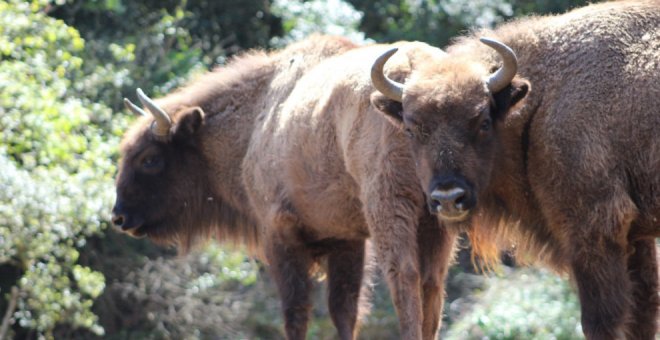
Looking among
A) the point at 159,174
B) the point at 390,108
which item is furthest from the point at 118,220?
the point at 390,108

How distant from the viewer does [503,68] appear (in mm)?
7375

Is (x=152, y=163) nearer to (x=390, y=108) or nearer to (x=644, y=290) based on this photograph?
(x=390, y=108)

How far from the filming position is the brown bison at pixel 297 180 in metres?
7.60

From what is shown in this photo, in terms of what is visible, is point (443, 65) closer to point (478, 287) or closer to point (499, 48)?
point (499, 48)

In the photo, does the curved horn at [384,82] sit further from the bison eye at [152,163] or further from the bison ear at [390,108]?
the bison eye at [152,163]

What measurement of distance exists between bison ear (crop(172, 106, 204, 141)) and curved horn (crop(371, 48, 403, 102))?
3049 mm

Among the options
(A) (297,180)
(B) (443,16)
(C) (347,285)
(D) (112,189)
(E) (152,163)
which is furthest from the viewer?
(B) (443,16)

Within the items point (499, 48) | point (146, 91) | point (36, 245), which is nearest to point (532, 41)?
point (499, 48)

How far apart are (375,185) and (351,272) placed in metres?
2.02

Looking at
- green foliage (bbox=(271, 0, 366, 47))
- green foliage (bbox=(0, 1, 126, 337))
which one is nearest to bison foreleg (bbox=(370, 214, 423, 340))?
green foliage (bbox=(0, 1, 126, 337))

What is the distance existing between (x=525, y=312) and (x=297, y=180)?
17.3ft

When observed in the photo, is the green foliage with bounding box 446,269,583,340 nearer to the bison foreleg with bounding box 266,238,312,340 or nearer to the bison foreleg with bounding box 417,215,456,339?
the bison foreleg with bounding box 266,238,312,340

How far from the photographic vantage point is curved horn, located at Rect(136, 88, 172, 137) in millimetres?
10172

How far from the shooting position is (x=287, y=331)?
9102 millimetres
